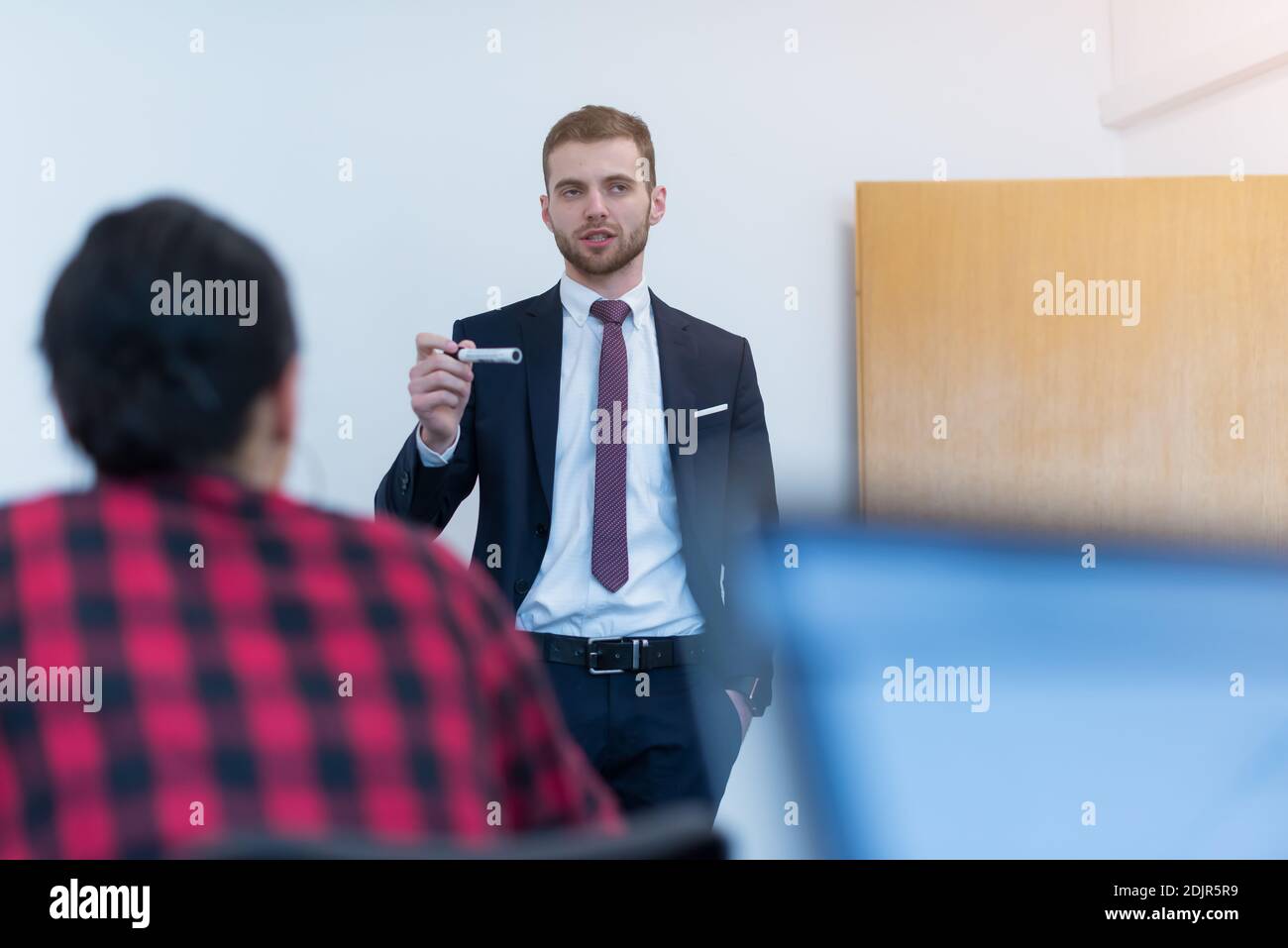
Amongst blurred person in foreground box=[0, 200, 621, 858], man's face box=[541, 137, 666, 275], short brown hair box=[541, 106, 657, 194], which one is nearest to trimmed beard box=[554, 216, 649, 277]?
man's face box=[541, 137, 666, 275]

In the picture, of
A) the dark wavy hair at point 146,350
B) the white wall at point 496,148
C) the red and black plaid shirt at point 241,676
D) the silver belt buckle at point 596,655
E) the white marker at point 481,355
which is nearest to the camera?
the red and black plaid shirt at point 241,676

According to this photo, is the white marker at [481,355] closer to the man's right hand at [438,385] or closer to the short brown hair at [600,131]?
the man's right hand at [438,385]

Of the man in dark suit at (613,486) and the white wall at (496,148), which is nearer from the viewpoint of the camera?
the man in dark suit at (613,486)

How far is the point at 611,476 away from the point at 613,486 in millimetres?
17

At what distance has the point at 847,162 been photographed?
2617 millimetres

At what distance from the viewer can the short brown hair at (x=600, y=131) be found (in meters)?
2.07

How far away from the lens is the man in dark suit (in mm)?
1875

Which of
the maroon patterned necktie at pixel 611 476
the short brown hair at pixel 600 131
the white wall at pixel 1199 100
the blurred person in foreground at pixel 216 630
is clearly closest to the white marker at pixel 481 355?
the maroon patterned necktie at pixel 611 476

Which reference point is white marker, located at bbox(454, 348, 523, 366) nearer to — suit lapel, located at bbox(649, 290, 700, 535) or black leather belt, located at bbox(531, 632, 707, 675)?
suit lapel, located at bbox(649, 290, 700, 535)

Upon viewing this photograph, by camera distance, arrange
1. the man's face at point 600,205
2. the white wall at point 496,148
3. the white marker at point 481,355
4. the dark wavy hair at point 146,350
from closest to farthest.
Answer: the dark wavy hair at point 146,350 < the white marker at point 481,355 < the man's face at point 600,205 < the white wall at point 496,148

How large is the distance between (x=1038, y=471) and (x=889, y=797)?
736mm
